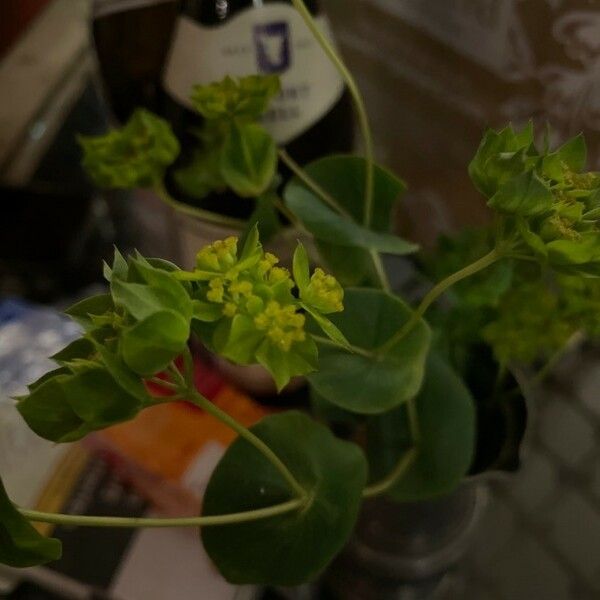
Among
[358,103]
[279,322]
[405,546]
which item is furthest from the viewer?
[405,546]

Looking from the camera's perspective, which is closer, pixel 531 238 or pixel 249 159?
pixel 531 238

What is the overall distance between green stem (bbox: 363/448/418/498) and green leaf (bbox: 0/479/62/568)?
0.12 m

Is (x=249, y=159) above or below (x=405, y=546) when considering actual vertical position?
above

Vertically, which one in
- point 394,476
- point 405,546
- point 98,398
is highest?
point 98,398

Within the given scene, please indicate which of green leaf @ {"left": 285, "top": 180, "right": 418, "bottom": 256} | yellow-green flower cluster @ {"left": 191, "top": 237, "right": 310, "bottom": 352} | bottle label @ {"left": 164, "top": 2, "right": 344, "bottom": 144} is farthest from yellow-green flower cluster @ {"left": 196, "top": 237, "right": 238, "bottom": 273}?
bottle label @ {"left": 164, "top": 2, "right": 344, "bottom": 144}

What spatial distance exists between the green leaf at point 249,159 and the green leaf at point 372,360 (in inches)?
2.6

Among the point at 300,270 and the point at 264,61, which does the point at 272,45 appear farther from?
the point at 300,270

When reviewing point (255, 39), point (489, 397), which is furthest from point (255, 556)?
point (255, 39)

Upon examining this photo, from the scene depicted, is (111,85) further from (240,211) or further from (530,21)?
(530,21)

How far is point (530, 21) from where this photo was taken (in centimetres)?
38

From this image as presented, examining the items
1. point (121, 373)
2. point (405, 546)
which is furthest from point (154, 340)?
point (405, 546)

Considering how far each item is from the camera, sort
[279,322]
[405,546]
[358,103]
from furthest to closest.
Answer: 1. [405,546]
2. [358,103]
3. [279,322]

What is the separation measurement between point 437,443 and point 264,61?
21cm

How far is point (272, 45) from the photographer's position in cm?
41
